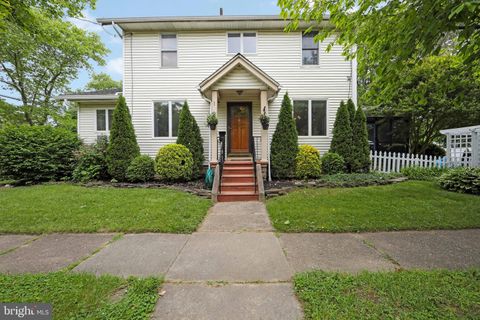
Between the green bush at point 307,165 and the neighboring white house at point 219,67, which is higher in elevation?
the neighboring white house at point 219,67

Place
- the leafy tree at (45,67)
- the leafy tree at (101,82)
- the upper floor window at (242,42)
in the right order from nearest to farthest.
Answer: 1. the upper floor window at (242,42)
2. the leafy tree at (45,67)
3. the leafy tree at (101,82)

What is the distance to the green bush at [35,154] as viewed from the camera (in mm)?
8172

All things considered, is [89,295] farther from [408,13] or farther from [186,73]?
[186,73]

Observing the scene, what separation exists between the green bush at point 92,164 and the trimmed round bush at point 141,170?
127 centimetres

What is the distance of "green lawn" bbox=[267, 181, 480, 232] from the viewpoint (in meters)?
4.11

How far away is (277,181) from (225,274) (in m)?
5.65

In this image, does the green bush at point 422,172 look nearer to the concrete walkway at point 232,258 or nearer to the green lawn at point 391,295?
the concrete walkway at point 232,258

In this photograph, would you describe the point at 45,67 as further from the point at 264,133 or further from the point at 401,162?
the point at 401,162

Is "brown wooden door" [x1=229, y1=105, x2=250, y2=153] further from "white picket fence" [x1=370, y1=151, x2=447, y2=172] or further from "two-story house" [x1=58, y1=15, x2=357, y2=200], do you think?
"white picket fence" [x1=370, y1=151, x2=447, y2=172]

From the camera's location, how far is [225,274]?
2.61 metres

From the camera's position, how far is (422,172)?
27.1 ft

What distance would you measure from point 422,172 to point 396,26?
6.93 metres

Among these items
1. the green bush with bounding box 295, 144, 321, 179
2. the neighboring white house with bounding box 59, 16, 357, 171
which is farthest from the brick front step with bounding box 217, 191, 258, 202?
the neighboring white house with bounding box 59, 16, 357, 171

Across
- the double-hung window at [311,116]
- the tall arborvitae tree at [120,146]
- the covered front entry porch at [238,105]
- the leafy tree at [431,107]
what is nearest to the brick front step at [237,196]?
the covered front entry porch at [238,105]
